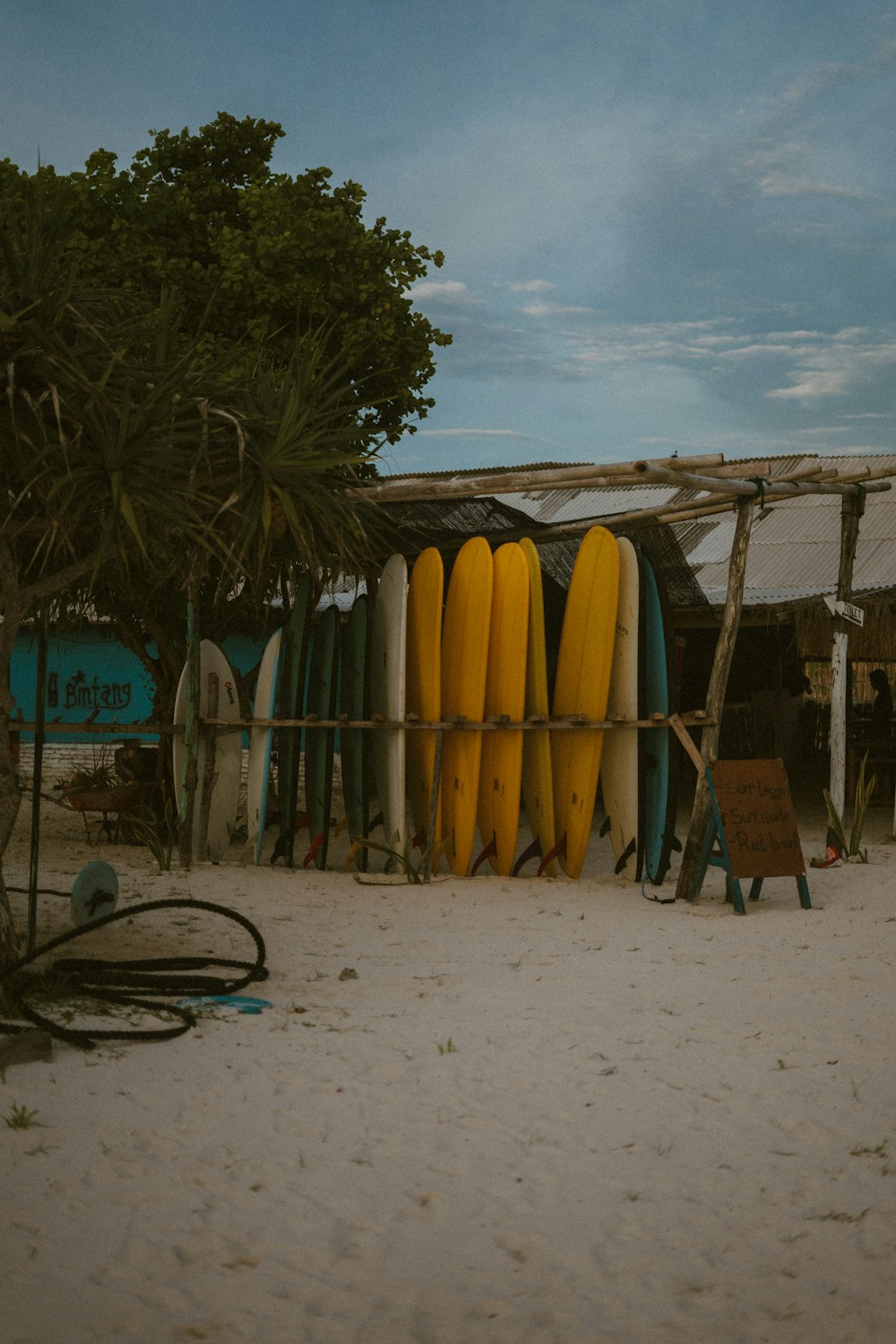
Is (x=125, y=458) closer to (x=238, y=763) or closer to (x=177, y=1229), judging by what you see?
(x=177, y=1229)

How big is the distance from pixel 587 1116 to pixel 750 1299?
3.23 ft

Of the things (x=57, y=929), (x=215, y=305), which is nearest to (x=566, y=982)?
(x=57, y=929)

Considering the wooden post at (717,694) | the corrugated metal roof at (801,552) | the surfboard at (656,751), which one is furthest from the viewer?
the corrugated metal roof at (801,552)

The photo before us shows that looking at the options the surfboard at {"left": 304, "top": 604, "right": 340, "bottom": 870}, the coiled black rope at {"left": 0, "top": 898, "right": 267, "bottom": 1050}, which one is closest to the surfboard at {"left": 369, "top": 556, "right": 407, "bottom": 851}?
the surfboard at {"left": 304, "top": 604, "right": 340, "bottom": 870}

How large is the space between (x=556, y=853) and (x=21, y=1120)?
451 centimetres

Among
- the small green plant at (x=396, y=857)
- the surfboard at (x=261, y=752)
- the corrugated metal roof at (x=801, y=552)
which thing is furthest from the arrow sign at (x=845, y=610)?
the surfboard at (x=261, y=752)

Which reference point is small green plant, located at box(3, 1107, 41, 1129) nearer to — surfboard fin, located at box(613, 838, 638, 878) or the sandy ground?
the sandy ground

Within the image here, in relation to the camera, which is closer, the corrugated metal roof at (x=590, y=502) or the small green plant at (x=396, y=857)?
the small green plant at (x=396, y=857)

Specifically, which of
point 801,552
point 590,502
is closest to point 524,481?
point 801,552

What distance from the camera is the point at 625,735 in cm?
700

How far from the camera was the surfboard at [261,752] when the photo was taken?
7430 mm

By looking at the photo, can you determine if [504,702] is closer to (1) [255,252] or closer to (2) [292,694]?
(2) [292,694]

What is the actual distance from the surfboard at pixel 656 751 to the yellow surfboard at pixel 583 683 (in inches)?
8.9

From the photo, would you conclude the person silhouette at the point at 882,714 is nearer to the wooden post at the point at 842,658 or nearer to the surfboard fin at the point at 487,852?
the wooden post at the point at 842,658
